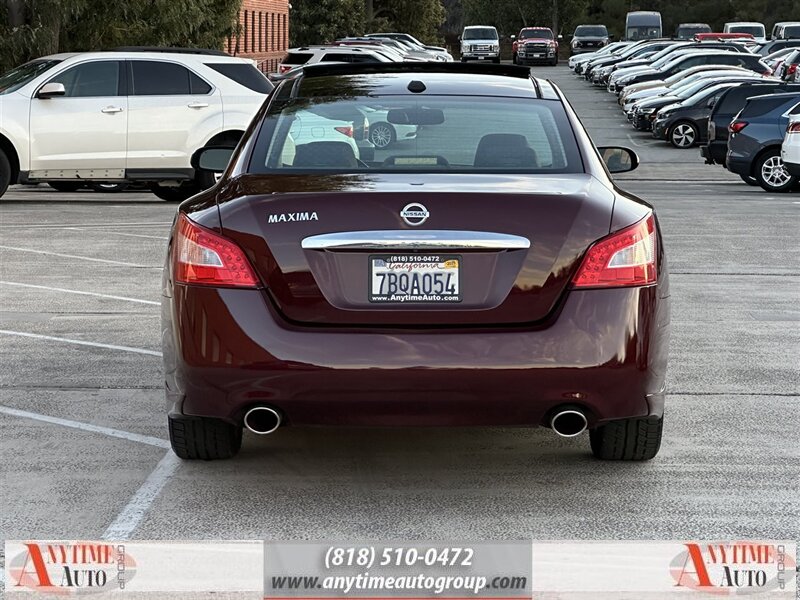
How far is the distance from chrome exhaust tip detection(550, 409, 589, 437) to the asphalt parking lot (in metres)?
0.29

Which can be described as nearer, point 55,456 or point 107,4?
point 55,456

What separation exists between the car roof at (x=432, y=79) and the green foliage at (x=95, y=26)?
20583mm

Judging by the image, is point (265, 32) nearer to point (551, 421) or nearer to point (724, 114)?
point (724, 114)

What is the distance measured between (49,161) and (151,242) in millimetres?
4475

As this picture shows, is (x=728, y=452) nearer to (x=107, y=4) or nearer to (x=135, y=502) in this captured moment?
(x=135, y=502)

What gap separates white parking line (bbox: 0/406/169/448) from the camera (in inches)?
266

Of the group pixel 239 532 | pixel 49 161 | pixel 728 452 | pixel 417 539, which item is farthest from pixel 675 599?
pixel 49 161

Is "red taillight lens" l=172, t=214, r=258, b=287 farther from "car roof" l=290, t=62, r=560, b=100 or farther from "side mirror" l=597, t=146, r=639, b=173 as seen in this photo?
"side mirror" l=597, t=146, r=639, b=173

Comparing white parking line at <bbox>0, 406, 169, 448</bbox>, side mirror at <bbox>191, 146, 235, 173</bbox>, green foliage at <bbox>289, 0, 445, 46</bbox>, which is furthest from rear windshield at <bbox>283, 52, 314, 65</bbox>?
green foliage at <bbox>289, 0, 445, 46</bbox>

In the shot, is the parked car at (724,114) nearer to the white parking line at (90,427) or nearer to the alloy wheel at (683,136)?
the alloy wheel at (683,136)

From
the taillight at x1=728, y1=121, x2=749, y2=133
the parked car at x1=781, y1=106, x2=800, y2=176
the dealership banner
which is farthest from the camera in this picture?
the taillight at x1=728, y1=121, x2=749, y2=133

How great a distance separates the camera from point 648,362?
5.68 m

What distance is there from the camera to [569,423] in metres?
5.69

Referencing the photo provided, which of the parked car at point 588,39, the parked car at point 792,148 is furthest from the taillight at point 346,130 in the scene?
the parked car at point 588,39
